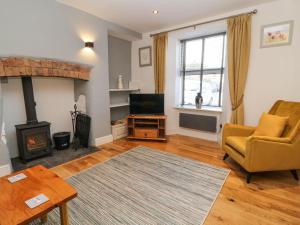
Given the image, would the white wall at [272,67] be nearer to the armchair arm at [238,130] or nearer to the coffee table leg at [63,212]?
the armchair arm at [238,130]

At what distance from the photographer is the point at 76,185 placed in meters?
2.13

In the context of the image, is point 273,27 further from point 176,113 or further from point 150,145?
point 150,145

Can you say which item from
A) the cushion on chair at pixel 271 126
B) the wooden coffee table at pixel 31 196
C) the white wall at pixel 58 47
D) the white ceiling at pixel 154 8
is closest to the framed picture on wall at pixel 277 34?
the white ceiling at pixel 154 8

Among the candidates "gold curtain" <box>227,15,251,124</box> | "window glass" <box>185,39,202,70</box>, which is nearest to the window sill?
"gold curtain" <box>227,15,251,124</box>

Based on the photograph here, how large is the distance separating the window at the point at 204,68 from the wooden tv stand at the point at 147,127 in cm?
105

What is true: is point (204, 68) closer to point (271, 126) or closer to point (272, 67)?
point (272, 67)

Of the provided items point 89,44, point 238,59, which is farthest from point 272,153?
point 89,44

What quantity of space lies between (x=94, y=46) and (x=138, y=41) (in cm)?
152

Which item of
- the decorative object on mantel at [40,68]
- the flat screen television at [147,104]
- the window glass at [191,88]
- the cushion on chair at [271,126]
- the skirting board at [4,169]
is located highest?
the decorative object on mantel at [40,68]

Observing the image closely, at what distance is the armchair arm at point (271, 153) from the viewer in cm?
205

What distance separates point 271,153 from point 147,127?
2.36 m

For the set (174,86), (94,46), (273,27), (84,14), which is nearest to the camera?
(273,27)

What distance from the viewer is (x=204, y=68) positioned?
3.90 meters

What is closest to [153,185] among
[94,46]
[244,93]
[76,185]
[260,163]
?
[76,185]
